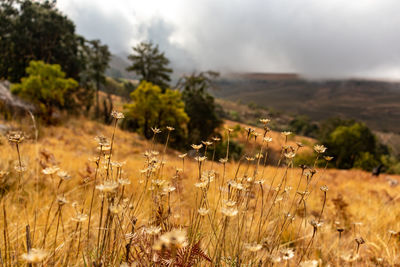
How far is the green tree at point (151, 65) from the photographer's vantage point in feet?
102

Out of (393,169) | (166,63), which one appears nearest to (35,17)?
(166,63)

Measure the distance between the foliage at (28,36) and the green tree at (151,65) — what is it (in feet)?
27.2

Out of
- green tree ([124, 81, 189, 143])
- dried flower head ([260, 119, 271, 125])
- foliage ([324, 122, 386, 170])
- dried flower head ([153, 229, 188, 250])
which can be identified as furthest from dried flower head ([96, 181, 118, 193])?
foliage ([324, 122, 386, 170])

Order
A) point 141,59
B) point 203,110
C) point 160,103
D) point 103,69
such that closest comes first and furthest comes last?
1. point 160,103
2. point 203,110
3. point 141,59
4. point 103,69

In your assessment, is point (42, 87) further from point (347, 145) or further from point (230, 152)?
point (347, 145)

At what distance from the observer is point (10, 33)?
79.2ft

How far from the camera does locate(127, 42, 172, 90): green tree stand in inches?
1227

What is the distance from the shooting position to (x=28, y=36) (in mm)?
23500

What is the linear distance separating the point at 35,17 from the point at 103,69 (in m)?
10.8

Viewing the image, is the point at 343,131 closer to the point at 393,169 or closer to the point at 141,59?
the point at 393,169

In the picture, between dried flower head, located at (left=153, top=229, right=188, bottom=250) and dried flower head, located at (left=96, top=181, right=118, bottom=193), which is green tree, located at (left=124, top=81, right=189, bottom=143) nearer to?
dried flower head, located at (left=96, top=181, right=118, bottom=193)

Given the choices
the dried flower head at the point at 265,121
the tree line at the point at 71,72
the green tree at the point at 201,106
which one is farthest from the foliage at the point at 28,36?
the dried flower head at the point at 265,121

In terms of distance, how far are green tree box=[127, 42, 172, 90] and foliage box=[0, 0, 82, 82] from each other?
8.30 metres

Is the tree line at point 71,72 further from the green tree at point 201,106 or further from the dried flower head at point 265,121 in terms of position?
the dried flower head at point 265,121
